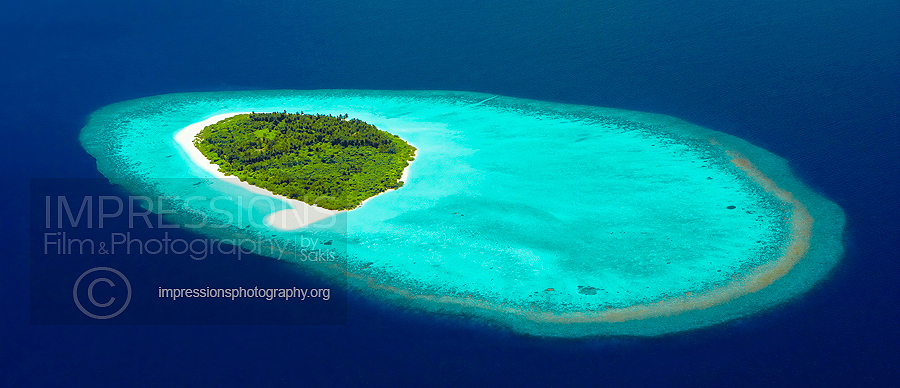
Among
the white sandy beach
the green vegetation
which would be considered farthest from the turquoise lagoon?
the green vegetation

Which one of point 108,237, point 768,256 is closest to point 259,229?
point 108,237

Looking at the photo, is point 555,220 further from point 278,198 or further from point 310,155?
point 310,155

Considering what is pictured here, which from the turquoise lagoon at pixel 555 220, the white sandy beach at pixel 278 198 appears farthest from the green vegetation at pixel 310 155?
the turquoise lagoon at pixel 555 220

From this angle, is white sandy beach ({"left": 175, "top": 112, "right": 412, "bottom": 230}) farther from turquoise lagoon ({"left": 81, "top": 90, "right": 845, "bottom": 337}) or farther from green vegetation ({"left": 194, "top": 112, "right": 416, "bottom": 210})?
turquoise lagoon ({"left": 81, "top": 90, "right": 845, "bottom": 337})

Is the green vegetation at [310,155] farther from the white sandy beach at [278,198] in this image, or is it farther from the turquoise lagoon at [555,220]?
the turquoise lagoon at [555,220]

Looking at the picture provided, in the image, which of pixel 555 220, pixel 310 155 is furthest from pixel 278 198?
pixel 555 220

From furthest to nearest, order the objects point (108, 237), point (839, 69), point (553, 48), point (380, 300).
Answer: point (553, 48) → point (839, 69) → point (108, 237) → point (380, 300)

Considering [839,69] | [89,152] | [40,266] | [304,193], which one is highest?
[839,69]

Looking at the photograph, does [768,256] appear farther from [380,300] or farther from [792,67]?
[792,67]
